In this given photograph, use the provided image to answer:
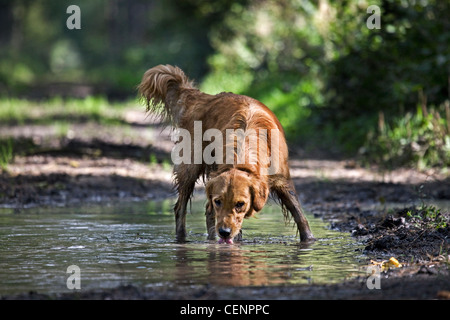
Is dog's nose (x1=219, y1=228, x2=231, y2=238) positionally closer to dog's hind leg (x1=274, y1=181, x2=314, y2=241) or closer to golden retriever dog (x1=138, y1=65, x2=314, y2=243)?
golden retriever dog (x1=138, y1=65, x2=314, y2=243)

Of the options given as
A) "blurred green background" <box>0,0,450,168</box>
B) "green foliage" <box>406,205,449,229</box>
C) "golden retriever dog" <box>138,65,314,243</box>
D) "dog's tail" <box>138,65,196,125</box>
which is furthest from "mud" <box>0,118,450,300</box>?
"dog's tail" <box>138,65,196,125</box>

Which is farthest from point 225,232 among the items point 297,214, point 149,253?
point 297,214

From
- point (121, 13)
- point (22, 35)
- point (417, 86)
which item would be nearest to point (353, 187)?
point (417, 86)

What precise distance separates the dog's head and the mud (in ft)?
3.72

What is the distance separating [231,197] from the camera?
6227mm

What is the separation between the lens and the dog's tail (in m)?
8.36

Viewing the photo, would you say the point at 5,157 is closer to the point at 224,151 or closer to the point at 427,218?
the point at 224,151

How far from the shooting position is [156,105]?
28.2 feet

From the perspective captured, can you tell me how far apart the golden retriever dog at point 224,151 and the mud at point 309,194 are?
0.97 m

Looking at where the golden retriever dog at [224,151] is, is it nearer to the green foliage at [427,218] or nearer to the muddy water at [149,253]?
the muddy water at [149,253]

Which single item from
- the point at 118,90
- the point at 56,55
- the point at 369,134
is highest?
the point at 56,55

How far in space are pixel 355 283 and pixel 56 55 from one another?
6144 cm

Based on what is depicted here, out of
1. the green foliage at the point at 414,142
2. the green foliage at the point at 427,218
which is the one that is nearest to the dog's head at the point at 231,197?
the green foliage at the point at 427,218
